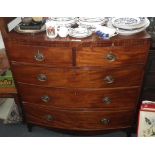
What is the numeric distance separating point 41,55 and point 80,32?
0.91ft

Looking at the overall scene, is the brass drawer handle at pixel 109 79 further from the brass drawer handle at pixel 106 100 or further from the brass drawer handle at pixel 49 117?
the brass drawer handle at pixel 49 117

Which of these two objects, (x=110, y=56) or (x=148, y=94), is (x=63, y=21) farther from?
(x=148, y=94)

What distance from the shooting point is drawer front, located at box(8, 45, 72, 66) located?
1.43 m

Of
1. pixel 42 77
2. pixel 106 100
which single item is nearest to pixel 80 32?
pixel 42 77

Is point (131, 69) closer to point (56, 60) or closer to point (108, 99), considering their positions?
point (108, 99)

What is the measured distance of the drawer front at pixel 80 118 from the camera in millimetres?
1738

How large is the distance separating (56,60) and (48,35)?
16cm

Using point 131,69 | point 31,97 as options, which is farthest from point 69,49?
point 31,97
